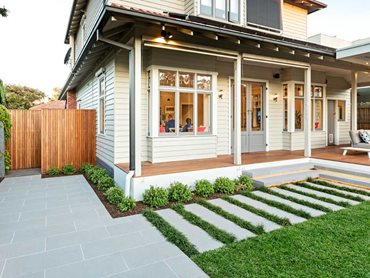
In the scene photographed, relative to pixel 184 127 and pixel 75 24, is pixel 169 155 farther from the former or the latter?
pixel 75 24

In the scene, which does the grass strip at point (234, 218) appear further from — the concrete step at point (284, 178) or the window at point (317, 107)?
the window at point (317, 107)

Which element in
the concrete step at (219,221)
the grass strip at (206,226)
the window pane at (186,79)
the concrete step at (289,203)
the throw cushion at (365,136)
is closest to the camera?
the grass strip at (206,226)

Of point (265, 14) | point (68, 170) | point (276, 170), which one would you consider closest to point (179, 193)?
point (276, 170)

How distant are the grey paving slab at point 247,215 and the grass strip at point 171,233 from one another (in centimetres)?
117

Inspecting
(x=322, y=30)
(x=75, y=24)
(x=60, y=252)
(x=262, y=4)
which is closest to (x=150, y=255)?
(x=60, y=252)

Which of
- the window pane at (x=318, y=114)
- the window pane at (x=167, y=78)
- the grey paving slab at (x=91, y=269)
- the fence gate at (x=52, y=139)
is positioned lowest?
the grey paving slab at (x=91, y=269)

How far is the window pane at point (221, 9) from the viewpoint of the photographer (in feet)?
26.2

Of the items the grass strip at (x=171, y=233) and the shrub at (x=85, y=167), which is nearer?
the grass strip at (x=171, y=233)

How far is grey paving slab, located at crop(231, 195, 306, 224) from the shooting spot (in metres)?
3.85

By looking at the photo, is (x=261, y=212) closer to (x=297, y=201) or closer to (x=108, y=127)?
(x=297, y=201)

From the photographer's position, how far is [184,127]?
21.8 ft

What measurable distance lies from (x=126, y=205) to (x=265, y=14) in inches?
338

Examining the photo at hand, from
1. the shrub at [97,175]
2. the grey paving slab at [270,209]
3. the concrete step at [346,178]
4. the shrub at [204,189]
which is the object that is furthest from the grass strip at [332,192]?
the shrub at [97,175]

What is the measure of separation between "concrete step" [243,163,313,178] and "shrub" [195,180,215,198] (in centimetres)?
127
